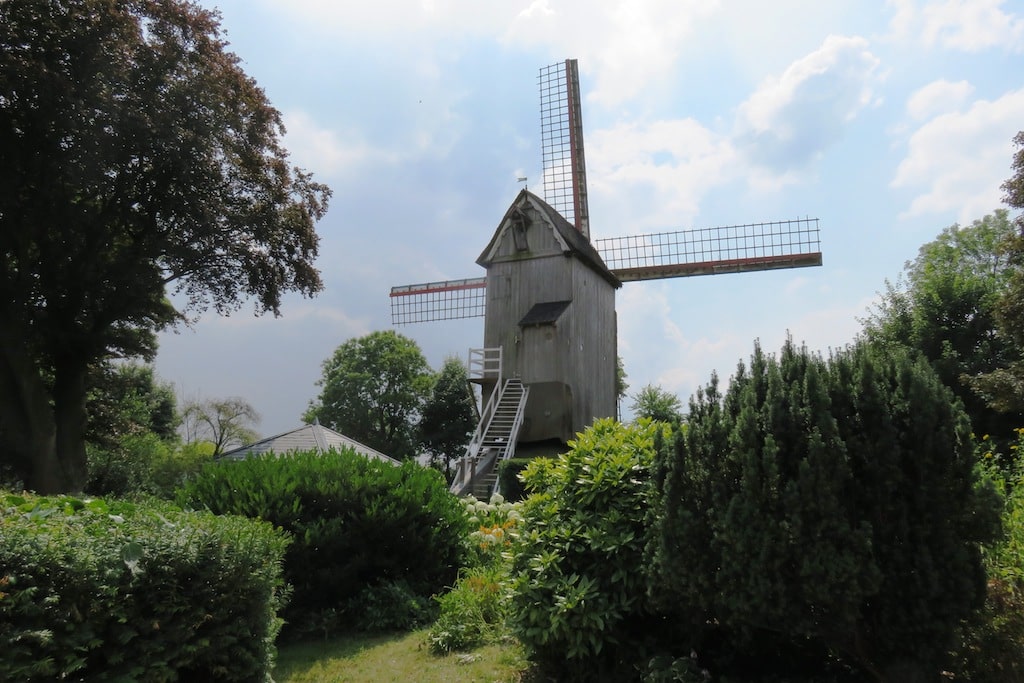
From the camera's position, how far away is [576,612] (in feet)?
15.8

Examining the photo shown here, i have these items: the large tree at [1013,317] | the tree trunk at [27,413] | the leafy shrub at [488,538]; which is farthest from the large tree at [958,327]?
the tree trunk at [27,413]

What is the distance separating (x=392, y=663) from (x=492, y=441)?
45.0ft

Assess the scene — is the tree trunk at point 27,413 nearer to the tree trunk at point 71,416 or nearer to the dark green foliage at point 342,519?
the tree trunk at point 71,416

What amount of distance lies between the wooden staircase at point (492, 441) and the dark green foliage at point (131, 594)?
13.1m

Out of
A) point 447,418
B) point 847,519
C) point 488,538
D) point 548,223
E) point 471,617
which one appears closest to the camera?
point 847,519

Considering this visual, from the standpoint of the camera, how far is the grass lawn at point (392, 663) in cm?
555

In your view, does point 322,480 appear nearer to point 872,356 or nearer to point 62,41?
point 872,356

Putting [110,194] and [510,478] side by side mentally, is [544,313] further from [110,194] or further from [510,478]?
[110,194]

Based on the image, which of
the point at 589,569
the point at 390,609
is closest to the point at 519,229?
the point at 390,609

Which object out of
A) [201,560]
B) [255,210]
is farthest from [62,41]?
[201,560]

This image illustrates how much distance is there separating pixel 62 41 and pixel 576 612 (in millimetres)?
15921

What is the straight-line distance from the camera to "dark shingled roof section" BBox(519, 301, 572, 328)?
2016 cm

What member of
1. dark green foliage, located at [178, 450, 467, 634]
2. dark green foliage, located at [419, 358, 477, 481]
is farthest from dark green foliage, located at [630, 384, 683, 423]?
dark green foliage, located at [178, 450, 467, 634]

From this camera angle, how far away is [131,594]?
13.3 feet
